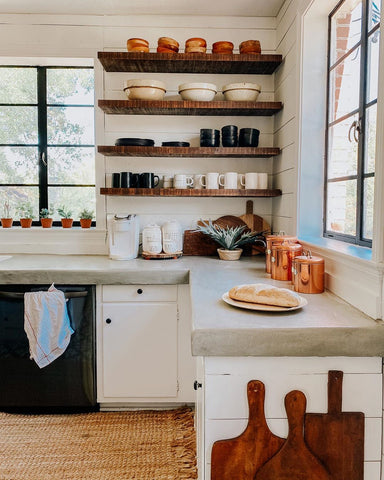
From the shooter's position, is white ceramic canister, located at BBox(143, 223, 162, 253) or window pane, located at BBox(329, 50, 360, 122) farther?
white ceramic canister, located at BBox(143, 223, 162, 253)

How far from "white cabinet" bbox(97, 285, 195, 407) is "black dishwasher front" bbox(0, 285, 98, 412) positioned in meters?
0.07

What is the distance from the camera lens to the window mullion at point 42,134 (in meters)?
3.10

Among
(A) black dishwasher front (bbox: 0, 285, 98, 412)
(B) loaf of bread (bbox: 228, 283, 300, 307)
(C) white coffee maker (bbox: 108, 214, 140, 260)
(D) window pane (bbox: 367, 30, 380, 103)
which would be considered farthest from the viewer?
(C) white coffee maker (bbox: 108, 214, 140, 260)

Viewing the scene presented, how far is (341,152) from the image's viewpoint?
213cm

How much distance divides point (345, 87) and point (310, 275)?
3.31 feet

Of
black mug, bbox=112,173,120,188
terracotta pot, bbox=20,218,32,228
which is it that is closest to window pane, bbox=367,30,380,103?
black mug, bbox=112,173,120,188

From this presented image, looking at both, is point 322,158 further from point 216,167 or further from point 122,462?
point 122,462

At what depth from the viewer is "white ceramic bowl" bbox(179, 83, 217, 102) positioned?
2.70 m

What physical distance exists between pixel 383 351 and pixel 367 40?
4.43 ft

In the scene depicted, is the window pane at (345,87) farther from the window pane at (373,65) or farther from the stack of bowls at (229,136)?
the stack of bowls at (229,136)

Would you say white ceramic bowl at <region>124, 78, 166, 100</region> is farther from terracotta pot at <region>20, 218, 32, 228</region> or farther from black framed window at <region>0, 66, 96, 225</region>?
terracotta pot at <region>20, 218, 32, 228</region>

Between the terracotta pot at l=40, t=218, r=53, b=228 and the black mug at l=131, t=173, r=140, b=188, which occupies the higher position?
the black mug at l=131, t=173, r=140, b=188

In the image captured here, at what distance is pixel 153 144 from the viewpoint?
285 cm

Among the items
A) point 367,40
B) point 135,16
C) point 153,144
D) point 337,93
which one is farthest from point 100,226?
point 367,40
